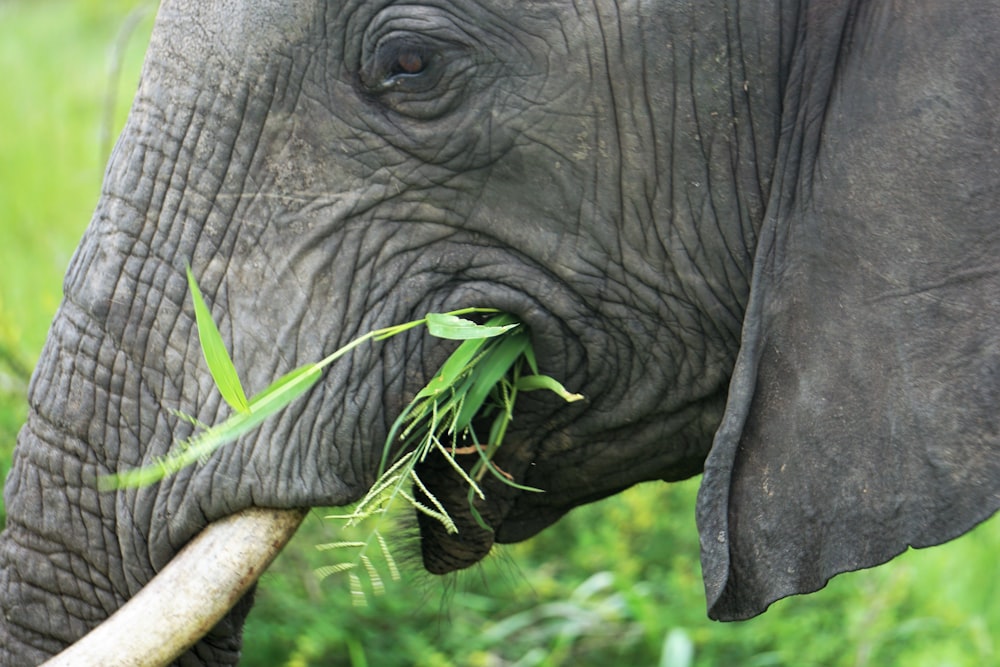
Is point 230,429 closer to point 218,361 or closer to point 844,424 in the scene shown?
point 218,361

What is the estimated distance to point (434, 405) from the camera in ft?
7.70

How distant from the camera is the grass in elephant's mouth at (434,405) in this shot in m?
2.16

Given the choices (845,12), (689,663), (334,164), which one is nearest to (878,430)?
(845,12)

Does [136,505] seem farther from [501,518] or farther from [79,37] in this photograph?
[79,37]

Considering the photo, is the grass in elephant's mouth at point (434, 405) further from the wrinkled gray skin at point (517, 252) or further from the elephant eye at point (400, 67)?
the elephant eye at point (400, 67)

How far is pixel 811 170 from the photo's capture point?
91.2 inches

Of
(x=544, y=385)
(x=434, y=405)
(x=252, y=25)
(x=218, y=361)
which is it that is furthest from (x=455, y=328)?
(x=252, y=25)

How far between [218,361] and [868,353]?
106 cm

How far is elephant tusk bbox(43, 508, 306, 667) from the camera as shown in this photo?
2.25m

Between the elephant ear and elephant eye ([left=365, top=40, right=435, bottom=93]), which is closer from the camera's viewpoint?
the elephant ear

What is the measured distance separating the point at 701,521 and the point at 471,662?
162 cm

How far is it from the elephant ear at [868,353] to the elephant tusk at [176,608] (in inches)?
31.5

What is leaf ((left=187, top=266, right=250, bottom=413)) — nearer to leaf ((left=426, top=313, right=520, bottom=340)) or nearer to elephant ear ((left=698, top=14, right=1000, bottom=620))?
leaf ((left=426, top=313, right=520, bottom=340))

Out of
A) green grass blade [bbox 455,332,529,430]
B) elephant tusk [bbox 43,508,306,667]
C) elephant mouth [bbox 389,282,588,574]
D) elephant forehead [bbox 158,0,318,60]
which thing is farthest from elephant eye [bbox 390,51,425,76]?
elephant tusk [bbox 43,508,306,667]
